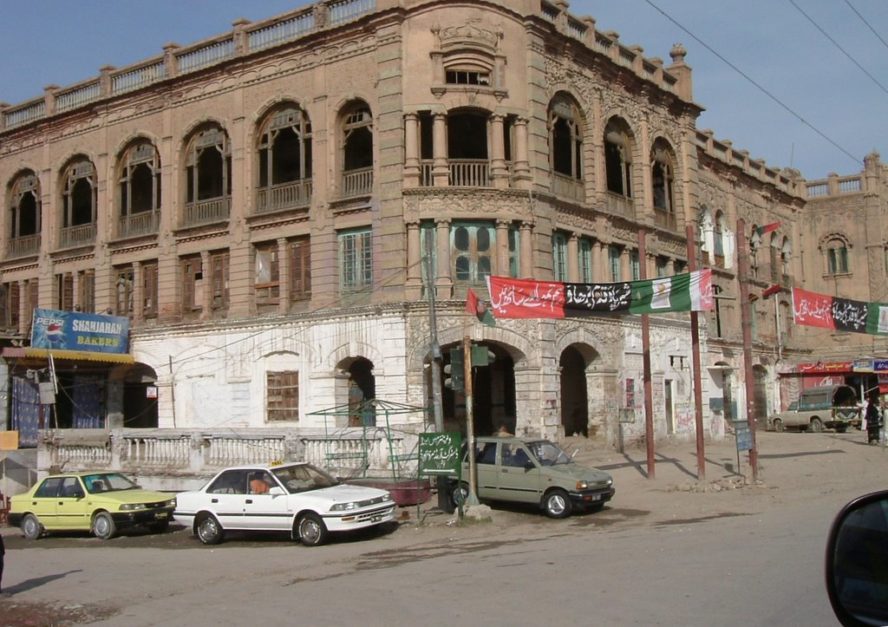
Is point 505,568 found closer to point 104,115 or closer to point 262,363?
point 262,363

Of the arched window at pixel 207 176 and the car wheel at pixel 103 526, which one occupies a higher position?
the arched window at pixel 207 176

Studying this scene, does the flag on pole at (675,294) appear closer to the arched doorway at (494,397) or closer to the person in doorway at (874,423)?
the arched doorway at (494,397)

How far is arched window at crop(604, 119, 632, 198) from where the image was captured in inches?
1346

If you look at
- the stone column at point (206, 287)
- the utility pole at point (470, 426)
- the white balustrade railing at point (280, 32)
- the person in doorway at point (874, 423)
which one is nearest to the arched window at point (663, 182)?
the person in doorway at point (874, 423)

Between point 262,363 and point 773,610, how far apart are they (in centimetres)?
2357

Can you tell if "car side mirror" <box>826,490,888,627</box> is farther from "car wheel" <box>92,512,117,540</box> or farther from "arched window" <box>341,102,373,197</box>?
"arched window" <box>341,102,373,197</box>

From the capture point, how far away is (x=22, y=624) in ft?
36.8

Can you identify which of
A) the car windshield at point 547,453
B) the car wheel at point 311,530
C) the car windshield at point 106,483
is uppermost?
the car windshield at point 547,453

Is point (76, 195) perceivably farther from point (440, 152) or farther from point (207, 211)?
point (440, 152)

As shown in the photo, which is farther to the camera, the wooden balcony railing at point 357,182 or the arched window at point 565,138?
the arched window at point 565,138

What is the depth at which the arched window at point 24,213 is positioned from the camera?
127ft

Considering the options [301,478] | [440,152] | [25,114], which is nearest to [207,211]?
[440,152]

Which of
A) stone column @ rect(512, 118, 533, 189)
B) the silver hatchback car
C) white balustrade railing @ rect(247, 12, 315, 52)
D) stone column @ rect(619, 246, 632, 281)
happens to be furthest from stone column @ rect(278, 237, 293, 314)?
the silver hatchback car

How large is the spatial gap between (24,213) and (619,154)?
995 inches
